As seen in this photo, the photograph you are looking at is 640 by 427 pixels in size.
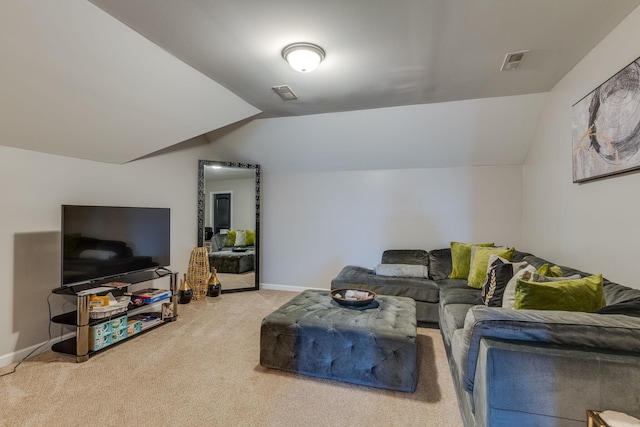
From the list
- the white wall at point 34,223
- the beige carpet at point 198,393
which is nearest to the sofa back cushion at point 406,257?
the beige carpet at point 198,393

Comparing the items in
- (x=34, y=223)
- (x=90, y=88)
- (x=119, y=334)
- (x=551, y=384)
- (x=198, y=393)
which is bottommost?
(x=198, y=393)

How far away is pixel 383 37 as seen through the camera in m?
2.11

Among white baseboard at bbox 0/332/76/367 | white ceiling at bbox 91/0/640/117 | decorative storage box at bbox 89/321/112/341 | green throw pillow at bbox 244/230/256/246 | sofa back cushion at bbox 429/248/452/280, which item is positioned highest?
white ceiling at bbox 91/0/640/117

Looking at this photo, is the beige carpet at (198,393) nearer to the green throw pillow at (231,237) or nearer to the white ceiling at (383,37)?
the green throw pillow at (231,237)

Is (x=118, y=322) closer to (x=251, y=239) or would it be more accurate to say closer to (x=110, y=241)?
(x=110, y=241)

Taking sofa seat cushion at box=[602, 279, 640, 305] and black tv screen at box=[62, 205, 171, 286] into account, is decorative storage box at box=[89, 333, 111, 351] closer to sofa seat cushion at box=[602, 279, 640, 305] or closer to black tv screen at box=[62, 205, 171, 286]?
black tv screen at box=[62, 205, 171, 286]

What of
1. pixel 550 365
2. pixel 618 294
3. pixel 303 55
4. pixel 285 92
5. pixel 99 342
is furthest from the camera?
pixel 285 92

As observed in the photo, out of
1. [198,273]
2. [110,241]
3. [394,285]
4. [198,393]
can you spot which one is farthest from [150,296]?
[394,285]

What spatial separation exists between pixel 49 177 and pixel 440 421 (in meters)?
3.60

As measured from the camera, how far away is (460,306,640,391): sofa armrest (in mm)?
1191

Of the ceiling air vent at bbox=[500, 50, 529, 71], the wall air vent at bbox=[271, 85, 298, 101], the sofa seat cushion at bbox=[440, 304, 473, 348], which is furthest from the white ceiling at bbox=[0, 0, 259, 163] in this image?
the sofa seat cushion at bbox=[440, 304, 473, 348]

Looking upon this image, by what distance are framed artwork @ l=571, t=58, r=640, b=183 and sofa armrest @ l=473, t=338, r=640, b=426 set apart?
1389 mm

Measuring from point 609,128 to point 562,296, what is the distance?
1.36 meters

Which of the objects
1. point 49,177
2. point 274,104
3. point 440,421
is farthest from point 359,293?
point 49,177
